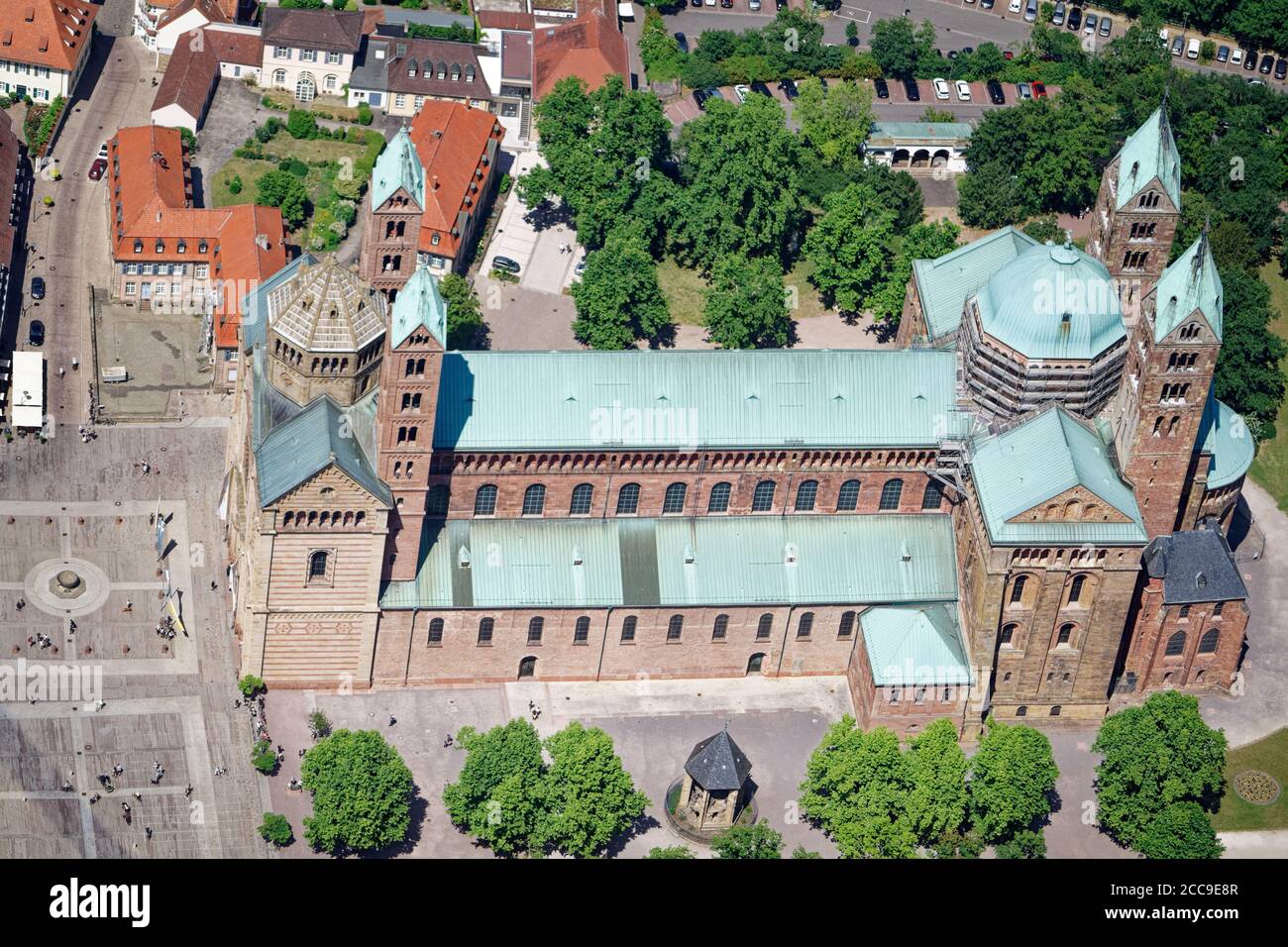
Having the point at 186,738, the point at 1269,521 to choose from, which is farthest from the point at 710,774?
the point at 1269,521

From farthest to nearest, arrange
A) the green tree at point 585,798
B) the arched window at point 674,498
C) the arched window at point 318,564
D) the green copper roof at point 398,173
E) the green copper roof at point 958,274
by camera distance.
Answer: the green copper roof at point 958,274 → the arched window at point 674,498 → the arched window at point 318,564 → the green copper roof at point 398,173 → the green tree at point 585,798

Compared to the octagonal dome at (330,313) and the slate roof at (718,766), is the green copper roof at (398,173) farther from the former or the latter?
the slate roof at (718,766)

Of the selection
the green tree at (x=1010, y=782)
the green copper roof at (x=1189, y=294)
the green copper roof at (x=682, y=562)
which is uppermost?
the green copper roof at (x=1189, y=294)

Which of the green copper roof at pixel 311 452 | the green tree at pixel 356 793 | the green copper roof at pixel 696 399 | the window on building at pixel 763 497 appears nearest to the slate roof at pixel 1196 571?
the green copper roof at pixel 696 399

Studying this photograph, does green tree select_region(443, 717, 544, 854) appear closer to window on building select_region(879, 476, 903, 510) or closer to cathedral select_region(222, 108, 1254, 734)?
cathedral select_region(222, 108, 1254, 734)

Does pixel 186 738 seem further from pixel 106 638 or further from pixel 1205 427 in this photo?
pixel 1205 427

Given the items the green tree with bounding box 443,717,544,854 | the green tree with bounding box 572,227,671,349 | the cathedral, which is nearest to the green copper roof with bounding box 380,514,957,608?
the cathedral
